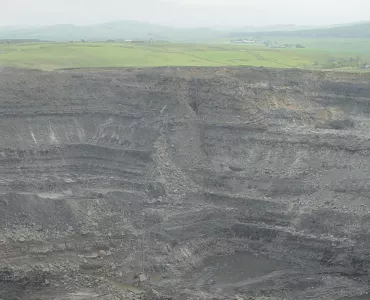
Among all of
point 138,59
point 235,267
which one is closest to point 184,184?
point 235,267

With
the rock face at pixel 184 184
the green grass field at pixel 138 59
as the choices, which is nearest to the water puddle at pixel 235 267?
the rock face at pixel 184 184

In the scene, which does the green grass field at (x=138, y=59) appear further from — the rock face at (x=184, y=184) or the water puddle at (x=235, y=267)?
the water puddle at (x=235, y=267)

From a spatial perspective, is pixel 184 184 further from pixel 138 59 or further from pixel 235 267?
pixel 138 59

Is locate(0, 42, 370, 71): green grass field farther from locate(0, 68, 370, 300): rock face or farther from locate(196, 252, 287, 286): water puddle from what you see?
locate(196, 252, 287, 286): water puddle

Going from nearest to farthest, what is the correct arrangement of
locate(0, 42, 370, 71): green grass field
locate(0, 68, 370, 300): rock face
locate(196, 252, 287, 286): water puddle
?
1. locate(0, 68, 370, 300): rock face
2. locate(196, 252, 287, 286): water puddle
3. locate(0, 42, 370, 71): green grass field

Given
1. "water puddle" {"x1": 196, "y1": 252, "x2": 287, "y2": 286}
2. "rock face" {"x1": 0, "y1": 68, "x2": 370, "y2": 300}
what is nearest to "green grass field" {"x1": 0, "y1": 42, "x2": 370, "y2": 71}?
"rock face" {"x1": 0, "y1": 68, "x2": 370, "y2": 300}

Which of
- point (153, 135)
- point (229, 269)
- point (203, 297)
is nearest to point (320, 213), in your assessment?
point (229, 269)

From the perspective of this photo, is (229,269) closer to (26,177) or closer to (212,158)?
(212,158)
